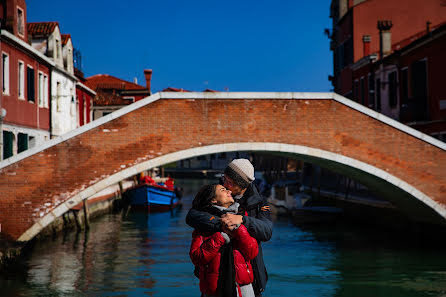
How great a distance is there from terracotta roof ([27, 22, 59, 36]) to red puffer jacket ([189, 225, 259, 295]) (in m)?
14.0

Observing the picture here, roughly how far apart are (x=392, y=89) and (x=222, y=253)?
43.6 ft

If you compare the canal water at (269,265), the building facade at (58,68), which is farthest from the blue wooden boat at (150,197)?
the canal water at (269,265)

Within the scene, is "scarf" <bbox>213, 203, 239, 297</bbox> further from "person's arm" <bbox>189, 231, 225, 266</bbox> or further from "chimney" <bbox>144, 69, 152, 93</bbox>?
"chimney" <bbox>144, 69, 152, 93</bbox>

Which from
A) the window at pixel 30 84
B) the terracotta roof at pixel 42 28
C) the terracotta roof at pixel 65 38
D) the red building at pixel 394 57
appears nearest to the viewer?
the red building at pixel 394 57

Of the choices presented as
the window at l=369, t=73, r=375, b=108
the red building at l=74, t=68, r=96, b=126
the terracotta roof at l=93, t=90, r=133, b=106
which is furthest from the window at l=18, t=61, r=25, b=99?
the terracotta roof at l=93, t=90, r=133, b=106

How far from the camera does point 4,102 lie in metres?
11.8

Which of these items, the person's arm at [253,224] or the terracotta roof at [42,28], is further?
the terracotta roof at [42,28]

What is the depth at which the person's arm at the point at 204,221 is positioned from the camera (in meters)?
2.66

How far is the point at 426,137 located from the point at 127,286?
586cm

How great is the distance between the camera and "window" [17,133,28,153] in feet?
42.3

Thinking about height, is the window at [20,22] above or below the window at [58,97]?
above

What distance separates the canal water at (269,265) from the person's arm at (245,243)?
17.9 ft

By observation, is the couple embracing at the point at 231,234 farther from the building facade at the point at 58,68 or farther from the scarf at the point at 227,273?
the building facade at the point at 58,68

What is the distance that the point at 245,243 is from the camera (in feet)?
8.71
